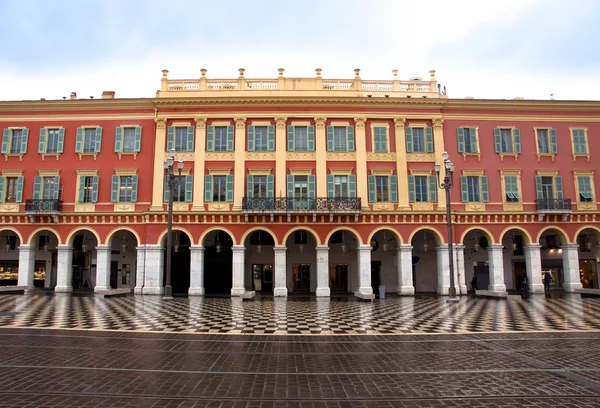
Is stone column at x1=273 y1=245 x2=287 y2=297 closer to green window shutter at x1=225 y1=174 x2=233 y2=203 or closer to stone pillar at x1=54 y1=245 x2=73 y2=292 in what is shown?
green window shutter at x1=225 y1=174 x2=233 y2=203

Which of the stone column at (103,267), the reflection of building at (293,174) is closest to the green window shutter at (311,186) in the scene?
the reflection of building at (293,174)

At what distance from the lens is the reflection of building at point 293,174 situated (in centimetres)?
2995

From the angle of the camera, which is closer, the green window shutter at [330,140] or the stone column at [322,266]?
the stone column at [322,266]

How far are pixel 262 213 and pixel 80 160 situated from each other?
1453 cm

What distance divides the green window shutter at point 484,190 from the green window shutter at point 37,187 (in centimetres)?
3297

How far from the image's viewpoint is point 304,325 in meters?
14.6

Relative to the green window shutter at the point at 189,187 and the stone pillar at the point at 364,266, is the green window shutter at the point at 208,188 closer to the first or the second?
the green window shutter at the point at 189,187

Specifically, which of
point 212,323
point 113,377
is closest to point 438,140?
point 212,323

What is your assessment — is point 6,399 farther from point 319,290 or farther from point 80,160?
point 80,160

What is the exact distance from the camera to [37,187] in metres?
30.8

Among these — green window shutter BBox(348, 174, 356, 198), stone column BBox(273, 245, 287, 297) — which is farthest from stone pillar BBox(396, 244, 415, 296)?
stone column BBox(273, 245, 287, 297)

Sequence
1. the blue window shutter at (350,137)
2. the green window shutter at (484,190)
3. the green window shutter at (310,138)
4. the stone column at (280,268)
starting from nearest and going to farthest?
the stone column at (280,268) → the green window shutter at (484,190) → the green window shutter at (310,138) → the blue window shutter at (350,137)

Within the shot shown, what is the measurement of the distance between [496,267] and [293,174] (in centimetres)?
1630

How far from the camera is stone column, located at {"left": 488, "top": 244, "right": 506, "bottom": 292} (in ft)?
98.3
